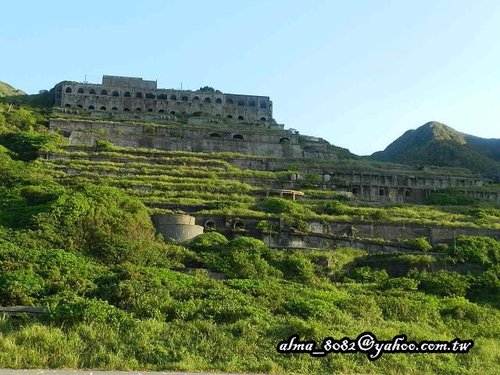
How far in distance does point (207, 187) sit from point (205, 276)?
44.3 feet

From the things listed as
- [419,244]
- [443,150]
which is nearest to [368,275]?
[419,244]

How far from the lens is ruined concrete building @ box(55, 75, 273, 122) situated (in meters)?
62.5

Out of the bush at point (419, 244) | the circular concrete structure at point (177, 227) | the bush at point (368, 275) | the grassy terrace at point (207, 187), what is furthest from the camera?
the grassy terrace at point (207, 187)

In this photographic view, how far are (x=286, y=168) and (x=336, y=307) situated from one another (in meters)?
25.9

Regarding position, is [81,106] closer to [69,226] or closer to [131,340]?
[69,226]

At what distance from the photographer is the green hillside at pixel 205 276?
15.8 meters

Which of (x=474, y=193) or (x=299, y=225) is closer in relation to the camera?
(x=299, y=225)

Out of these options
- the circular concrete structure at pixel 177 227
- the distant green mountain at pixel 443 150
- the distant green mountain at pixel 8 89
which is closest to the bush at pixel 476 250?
the circular concrete structure at pixel 177 227

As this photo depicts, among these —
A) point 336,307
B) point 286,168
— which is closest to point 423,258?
point 336,307

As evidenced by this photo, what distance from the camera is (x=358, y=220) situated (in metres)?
33.8

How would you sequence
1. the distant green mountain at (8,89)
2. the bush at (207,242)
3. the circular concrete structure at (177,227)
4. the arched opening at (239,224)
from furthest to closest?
the distant green mountain at (8,89) → the arched opening at (239,224) → the circular concrete structure at (177,227) → the bush at (207,242)

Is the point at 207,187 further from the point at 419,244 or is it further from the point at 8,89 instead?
the point at 8,89

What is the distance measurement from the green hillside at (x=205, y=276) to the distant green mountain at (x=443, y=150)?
23.3m

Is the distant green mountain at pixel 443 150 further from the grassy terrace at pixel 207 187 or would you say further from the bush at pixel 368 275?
the bush at pixel 368 275
